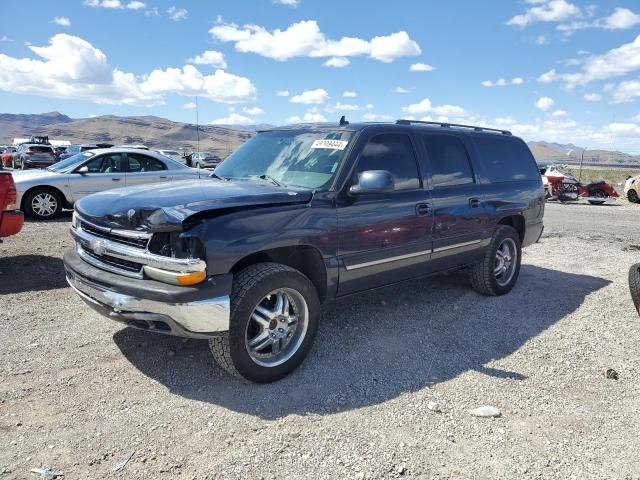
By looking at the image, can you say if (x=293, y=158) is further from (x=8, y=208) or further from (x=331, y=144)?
(x=8, y=208)

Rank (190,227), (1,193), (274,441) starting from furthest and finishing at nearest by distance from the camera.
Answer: (1,193) < (190,227) < (274,441)

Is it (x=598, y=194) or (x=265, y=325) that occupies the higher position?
(x=598, y=194)

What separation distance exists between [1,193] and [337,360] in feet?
16.4

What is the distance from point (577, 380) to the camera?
3930 mm

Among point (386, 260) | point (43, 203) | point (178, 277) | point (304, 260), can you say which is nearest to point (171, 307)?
point (178, 277)

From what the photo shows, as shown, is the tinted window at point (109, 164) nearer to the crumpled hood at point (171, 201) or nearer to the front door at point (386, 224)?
the crumpled hood at point (171, 201)

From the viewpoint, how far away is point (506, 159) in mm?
6156

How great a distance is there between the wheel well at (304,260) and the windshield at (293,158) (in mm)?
543

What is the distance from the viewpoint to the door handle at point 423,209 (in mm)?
4629

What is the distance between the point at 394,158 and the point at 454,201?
909 mm

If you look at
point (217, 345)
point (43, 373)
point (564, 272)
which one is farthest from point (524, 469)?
point (564, 272)

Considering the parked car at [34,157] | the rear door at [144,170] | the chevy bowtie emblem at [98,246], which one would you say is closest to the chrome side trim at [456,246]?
the chevy bowtie emblem at [98,246]

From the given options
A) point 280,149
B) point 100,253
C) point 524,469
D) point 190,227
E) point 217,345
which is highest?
point 280,149

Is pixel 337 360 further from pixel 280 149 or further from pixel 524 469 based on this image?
pixel 280 149
